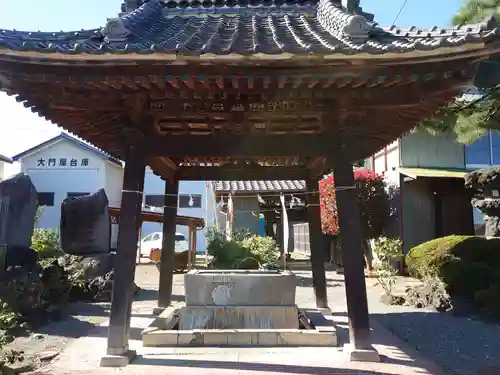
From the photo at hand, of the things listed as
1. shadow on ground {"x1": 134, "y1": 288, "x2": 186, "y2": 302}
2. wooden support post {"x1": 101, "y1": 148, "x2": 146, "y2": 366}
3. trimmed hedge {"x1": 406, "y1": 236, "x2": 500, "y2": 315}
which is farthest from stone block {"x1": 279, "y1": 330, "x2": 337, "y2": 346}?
shadow on ground {"x1": 134, "y1": 288, "x2": 186, "y2": 302}

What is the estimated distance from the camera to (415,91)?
499cm

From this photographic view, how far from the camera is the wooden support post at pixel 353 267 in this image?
534 centimetres

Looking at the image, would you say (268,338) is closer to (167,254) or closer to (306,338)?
(306,338)

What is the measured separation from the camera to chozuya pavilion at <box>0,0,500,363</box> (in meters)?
4.38

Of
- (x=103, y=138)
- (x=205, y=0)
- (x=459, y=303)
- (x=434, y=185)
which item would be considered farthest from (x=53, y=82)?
(x=434, y=185)

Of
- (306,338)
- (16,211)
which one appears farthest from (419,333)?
(16,211)

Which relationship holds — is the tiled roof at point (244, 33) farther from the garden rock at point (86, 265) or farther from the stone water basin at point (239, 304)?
the garden rock at point (86, 265)

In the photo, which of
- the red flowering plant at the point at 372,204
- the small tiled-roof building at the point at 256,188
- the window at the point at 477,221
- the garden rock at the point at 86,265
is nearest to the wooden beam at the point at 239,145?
the garden rock at the point at 86,265

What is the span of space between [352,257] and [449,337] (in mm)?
3115

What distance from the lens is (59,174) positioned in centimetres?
2669

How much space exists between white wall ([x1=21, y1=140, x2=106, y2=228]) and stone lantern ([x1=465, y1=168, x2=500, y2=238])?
21.5 m

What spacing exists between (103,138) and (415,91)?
453 cm

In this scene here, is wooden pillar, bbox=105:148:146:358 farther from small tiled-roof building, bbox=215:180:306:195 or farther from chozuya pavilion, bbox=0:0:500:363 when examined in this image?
small tiled-roof building, bbox=215:180:306:195

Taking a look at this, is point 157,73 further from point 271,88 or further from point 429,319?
point 429,319
